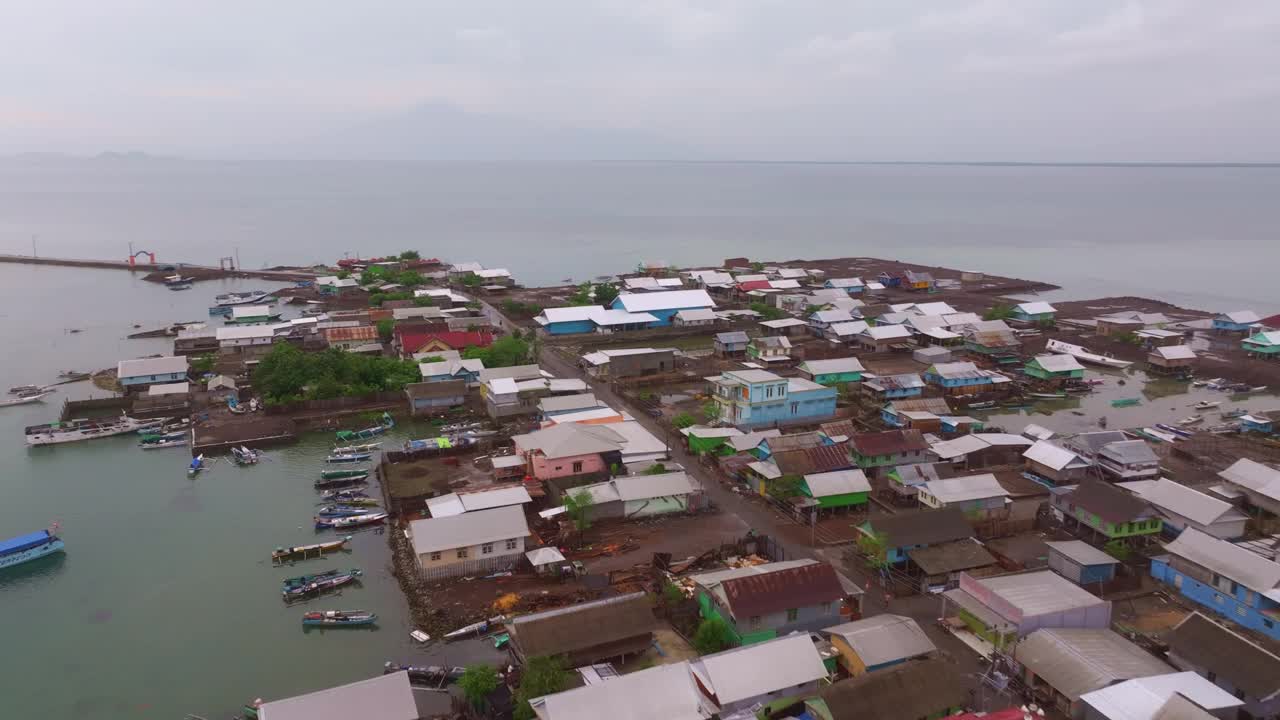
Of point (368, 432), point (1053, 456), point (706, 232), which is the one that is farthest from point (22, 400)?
point (706, 232)

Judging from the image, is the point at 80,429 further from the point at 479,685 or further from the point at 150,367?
the point at 479,685

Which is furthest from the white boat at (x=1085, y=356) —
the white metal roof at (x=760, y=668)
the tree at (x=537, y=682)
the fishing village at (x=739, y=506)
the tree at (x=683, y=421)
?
the tree at (x=537, y=682)

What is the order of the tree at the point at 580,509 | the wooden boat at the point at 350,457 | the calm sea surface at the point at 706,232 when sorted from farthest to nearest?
the calm sea surface at the point at 706,232 → the wooden boat at the point at 350,457 → the tree at the point at 580,509

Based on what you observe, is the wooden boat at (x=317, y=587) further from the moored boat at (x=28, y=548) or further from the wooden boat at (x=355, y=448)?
the wooden boat at (x=355, y=448)

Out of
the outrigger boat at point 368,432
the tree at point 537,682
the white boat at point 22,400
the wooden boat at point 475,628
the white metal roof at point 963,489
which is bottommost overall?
the wooden boat at point 475,628

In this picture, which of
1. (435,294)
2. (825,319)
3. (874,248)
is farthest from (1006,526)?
(874,248)

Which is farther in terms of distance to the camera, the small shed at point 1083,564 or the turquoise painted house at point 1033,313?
the turquoise painted house at point 1033,313
